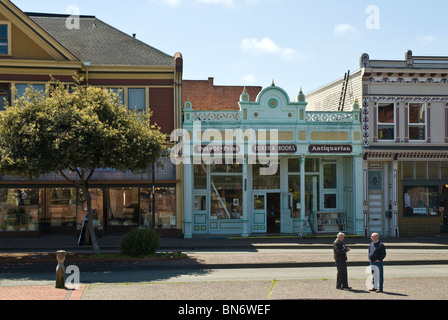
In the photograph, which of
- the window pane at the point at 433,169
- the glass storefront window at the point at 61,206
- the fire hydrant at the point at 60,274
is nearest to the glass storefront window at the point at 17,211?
the glass storefront window at the point at 61,206

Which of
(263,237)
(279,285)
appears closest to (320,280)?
(279,285)

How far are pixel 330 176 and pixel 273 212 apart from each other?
11.4ft

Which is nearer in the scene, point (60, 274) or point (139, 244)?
point (60, 274)

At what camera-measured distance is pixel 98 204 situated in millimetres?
23203

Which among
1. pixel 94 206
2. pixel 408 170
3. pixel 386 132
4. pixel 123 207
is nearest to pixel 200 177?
pixel 123 207

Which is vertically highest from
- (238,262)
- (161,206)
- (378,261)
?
(161,206)

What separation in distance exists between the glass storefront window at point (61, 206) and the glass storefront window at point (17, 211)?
28.2 inches

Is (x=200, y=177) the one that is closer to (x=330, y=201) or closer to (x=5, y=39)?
(x=330, y=201)

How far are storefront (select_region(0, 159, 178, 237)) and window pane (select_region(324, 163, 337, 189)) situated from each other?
7700 millimetres

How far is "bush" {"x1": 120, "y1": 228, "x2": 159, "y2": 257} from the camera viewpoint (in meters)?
16.7

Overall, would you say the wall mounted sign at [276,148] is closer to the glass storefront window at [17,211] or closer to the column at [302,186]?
the column at [302,186]

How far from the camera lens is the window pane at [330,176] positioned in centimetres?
2498

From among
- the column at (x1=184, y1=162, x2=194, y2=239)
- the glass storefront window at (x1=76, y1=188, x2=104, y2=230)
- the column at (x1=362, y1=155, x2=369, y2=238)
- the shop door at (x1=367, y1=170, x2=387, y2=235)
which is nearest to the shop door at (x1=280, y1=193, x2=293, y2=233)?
the column at (x1=362, y1=155, x2=369, y2=238)

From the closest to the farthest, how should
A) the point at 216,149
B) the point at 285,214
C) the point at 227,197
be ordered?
the point at 216,149
the point at 227,197
the point at 285,214
